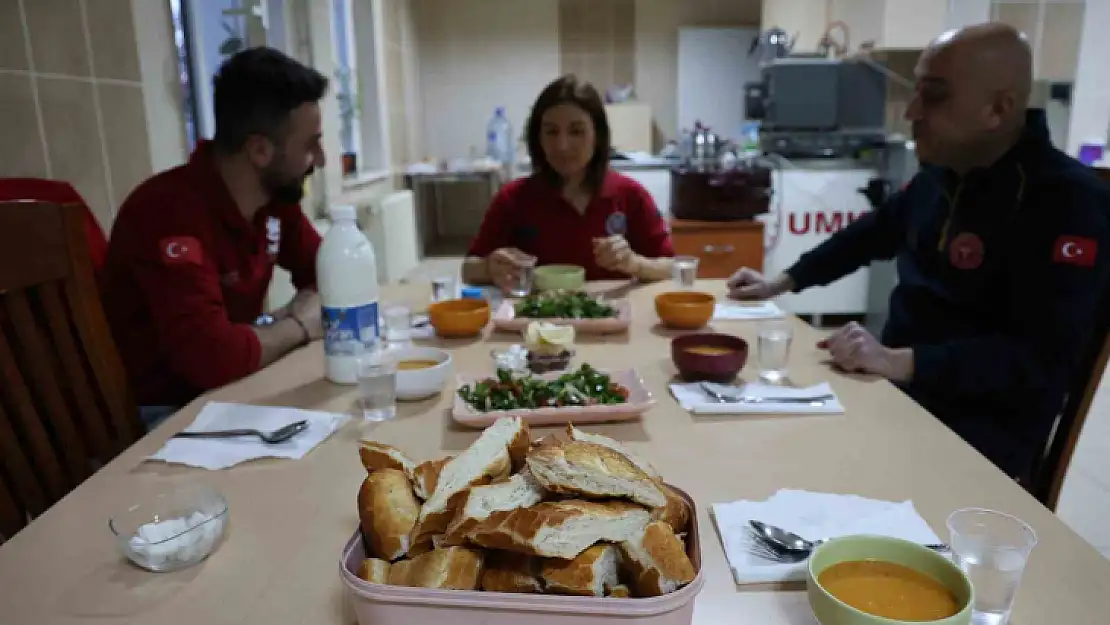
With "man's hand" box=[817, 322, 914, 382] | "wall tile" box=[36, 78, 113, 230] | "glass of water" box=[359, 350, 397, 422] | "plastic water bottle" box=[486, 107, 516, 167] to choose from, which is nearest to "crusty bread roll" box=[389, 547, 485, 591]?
"glass of water" box=[359, 350, 397, 422]

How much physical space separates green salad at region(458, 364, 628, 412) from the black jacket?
602 millimetres

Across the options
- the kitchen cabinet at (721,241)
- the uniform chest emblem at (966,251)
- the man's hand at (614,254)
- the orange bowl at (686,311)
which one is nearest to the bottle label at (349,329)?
the orange bowl at (686,311)

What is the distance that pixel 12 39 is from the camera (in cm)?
159

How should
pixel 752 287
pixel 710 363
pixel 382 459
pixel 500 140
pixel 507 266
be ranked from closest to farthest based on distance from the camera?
pixel 382 459, pixel 710 363, pixel 752 287, pixel 507 266, pixel 500 140

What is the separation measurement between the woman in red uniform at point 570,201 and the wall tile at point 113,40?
42.2 inches

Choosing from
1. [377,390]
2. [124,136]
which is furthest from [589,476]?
[124,136]

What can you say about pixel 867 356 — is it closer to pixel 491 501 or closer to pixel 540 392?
pixel 540 392

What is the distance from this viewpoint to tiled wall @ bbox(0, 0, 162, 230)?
5.24ft

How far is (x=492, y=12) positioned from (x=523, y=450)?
599cm

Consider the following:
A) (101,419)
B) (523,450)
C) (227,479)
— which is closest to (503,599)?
(523,450)

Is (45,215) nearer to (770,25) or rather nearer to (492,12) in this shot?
(770,25)

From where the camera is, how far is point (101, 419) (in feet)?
4.17

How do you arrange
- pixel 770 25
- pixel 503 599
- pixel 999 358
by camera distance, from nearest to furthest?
pixel 503 599 → pixel 999 358 → pixel 770 25

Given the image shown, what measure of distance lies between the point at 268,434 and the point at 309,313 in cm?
→ 58
